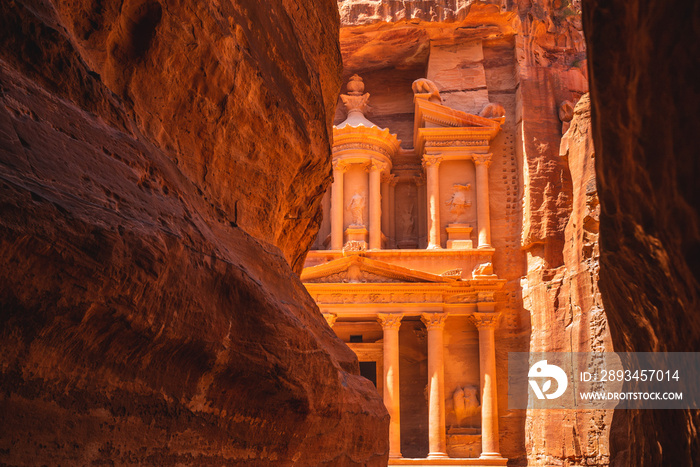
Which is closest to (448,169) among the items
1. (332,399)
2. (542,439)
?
(542,439)

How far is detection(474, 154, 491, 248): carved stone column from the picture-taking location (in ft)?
94.4

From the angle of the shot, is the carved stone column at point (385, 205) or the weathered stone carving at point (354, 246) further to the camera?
the carved stone column at point (385, 205)

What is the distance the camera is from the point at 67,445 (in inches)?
117

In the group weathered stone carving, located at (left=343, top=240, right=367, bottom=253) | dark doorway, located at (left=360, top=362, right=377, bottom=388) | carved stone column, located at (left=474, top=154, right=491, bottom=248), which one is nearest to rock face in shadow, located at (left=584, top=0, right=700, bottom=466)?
weathered stone carving, located at (left=343, top=240, right=367, bottom=253)

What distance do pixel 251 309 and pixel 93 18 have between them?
2002 mm

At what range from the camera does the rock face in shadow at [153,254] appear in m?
2.82

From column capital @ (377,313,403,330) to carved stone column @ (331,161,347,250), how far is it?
4531 mm

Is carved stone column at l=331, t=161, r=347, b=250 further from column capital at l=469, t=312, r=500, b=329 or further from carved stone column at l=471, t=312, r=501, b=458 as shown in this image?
carved stone column at l=471, t=312, r=501, b=458

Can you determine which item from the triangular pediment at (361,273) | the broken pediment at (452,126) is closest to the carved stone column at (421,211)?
the broken pediment at (452,126)

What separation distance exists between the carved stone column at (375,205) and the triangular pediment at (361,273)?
3145 millimetres

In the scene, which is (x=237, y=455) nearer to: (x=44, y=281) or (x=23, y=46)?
(x=44, y=281)

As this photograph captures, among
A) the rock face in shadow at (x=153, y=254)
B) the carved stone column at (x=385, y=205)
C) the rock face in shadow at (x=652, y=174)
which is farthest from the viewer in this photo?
the carved stone column at (x=385, y=205)

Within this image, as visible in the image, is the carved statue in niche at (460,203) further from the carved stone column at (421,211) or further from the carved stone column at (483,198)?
the carved stone column at (421,211)

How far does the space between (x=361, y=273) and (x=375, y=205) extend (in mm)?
4524
